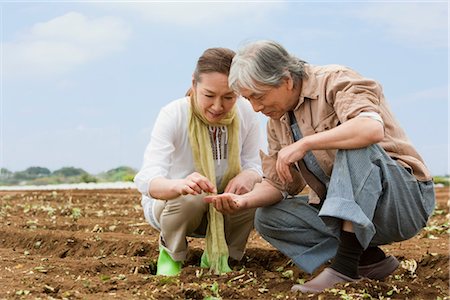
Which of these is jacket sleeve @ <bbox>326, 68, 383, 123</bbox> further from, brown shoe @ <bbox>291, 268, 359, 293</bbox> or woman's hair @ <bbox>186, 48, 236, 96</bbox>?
brown shoe @ <bbox>291, 268, 359, 293</bbox>

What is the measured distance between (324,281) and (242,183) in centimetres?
77

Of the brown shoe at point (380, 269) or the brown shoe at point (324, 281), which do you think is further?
the brown shoe at point (380, 269)

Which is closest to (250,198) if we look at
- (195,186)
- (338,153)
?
(195,186)

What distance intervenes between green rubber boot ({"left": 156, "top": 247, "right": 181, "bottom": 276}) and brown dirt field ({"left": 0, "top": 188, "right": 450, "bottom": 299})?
0.07m

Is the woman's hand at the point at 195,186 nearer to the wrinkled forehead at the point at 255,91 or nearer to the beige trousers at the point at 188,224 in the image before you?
the beige trousers at the point at 188,224

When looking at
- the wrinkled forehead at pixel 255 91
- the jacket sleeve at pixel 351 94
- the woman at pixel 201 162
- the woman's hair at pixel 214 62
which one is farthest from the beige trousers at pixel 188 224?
the jacket sleeve at pixel 351 94

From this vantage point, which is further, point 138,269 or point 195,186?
point 138,269

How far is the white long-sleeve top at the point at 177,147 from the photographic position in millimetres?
3877

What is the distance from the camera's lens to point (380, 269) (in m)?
3.86

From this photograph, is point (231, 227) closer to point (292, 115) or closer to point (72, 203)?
point (292, 115)

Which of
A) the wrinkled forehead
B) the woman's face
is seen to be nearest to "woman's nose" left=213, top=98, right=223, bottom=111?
the woman's face

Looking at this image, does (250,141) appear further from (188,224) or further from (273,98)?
(273,98)

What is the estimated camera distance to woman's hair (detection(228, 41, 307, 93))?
10.7 feet

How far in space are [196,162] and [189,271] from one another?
59 cm
